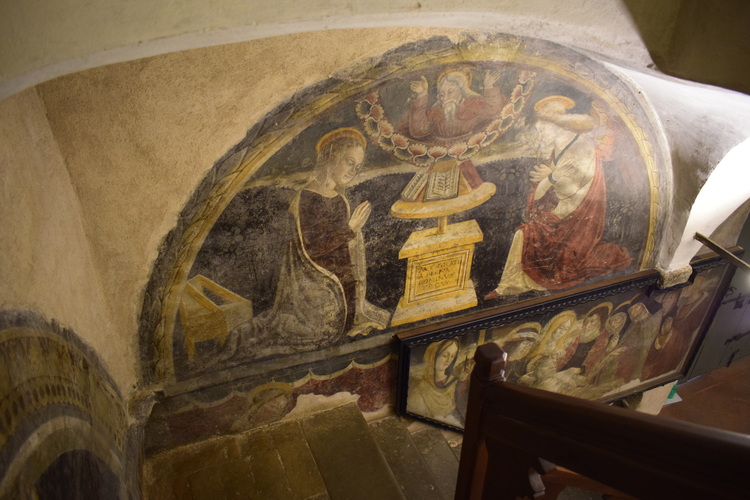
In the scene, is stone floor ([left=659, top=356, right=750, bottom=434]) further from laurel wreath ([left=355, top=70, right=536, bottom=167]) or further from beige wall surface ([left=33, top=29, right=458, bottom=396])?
beige wall surface ([left=33, top=29, right=458, bottom=396])

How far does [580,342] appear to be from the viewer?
5469 millimetres

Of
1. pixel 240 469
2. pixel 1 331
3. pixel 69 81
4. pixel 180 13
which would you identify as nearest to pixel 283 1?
pixel 180 13

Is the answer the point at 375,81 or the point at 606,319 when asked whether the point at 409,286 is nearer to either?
the point at 375,81

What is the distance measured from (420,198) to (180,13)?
2.60 metres

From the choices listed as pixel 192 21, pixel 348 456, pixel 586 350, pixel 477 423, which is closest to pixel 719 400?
pixel 586 350

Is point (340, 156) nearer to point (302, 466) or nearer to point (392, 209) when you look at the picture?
point (392, 209)

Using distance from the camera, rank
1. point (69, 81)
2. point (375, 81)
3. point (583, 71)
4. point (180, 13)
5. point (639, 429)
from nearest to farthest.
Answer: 1. point (639, 429)
2. point (180, 13)
3. point (69, 81)
4. point (375, 81)
5. point (583, 71)

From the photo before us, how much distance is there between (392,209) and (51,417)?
2.42 meters

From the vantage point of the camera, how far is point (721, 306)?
658 cm

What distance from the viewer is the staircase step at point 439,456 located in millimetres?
4699

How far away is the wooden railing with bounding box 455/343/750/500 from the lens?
1.21 meters

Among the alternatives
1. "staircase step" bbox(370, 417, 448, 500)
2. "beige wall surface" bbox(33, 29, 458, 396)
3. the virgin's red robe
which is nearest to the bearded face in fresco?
"beige wall surface" bbox(33, 29, 458, 396)

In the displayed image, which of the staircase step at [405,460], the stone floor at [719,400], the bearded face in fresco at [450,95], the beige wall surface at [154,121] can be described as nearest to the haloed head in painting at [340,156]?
the beige wall surface at [154,121]

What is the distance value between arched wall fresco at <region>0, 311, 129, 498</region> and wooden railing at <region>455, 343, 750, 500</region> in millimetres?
1384
